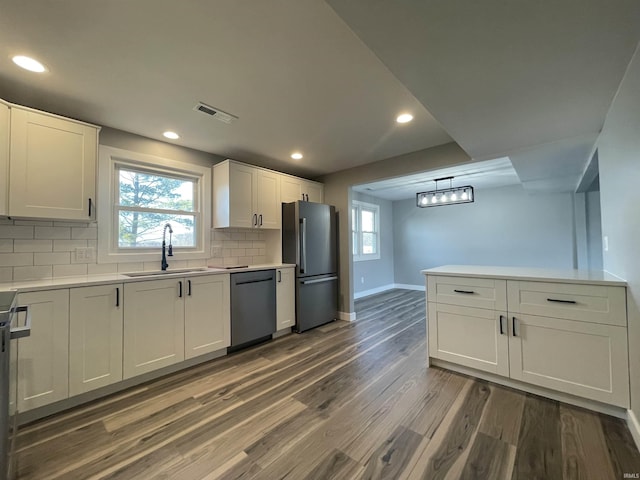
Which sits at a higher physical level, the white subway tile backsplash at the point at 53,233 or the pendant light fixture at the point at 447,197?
the pendant light fixture at the point at 447,197

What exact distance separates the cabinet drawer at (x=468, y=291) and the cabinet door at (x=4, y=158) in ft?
11.3

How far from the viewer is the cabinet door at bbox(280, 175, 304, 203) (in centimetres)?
391

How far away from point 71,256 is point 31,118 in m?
1.14

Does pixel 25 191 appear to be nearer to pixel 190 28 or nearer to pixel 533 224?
pixel 190 28

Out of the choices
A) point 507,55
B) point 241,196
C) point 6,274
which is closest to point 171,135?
point 241,196

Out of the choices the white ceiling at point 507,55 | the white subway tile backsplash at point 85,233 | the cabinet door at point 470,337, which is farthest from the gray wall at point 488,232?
the white subway tile backsplash at point 85,233

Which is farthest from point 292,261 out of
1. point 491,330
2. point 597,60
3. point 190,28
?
point 597,60

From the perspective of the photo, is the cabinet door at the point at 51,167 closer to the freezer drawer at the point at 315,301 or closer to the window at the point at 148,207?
the window at the point at 148,207

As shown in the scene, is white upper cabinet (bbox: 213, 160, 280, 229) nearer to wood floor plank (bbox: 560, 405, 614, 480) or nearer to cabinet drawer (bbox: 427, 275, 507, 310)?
cabinet drawer (bbox: 427, 275, 507, 310)

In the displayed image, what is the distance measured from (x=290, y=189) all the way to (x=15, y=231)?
283 centimetres

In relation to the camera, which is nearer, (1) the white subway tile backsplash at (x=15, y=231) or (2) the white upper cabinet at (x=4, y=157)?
(2) the white upper cabinet at (x=4, y=157)

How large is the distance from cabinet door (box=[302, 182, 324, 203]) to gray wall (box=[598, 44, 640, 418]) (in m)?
3.25

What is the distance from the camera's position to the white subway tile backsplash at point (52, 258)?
2.27 metres

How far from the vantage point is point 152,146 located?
2.96 meters
